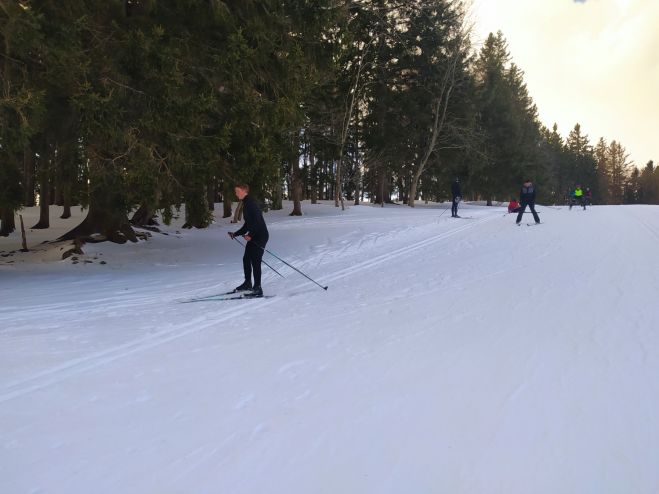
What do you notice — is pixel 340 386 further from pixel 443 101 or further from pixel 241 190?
pixel 443 101

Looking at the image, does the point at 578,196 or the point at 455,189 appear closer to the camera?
the point at 455,189

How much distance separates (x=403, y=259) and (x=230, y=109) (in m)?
5.30

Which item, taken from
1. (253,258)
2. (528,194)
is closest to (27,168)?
(253,258)

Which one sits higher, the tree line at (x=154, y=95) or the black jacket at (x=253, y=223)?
the tree line at (x=154, y=95)

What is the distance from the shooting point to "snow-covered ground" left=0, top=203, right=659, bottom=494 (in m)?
2.91

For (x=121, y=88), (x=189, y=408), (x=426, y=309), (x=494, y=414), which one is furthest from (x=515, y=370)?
(x=121, y=88)

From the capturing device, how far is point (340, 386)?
4133 mm

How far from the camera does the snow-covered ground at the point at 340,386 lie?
2.91 metres

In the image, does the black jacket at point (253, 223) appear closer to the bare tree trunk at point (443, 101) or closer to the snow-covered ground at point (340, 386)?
the snow-covered ground at point (340, 386)

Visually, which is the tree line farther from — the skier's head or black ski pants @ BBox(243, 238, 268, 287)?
black ski pants @ BBox(243, 238, 268, 287)

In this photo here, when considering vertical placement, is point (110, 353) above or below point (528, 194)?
below

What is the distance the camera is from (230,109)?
10477 mm

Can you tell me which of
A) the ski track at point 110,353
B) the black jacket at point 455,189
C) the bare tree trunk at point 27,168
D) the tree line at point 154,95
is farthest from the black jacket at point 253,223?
the black jacket at point 455,189

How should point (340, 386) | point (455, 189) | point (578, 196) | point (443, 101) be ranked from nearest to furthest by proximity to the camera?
point (340, 386) → point (455, 189) → point (578, 196) → point (443, 101)
